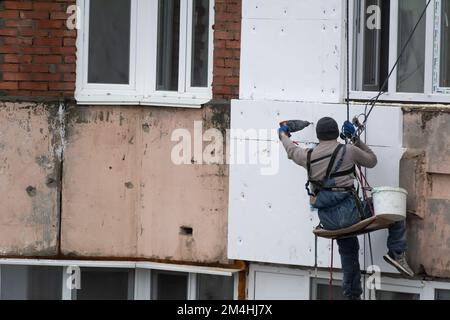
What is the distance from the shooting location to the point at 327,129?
1046 cm

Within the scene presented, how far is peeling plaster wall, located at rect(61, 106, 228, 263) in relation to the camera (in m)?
11.8

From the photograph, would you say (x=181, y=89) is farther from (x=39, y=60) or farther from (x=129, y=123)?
(x=39, y=60)

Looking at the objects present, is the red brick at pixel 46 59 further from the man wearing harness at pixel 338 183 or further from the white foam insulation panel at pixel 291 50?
the man wearing harness at pixel 338 183

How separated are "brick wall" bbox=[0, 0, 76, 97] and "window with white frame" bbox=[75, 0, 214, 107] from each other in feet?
0.48

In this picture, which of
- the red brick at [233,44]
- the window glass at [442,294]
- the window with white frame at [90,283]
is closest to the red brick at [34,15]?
the red brick at [233,44]

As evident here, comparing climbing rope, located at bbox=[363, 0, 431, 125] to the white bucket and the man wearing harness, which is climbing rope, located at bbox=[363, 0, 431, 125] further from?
the white bucket

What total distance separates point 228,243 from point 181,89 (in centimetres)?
156

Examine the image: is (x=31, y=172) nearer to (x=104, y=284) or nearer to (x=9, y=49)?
(x=9, y=49)

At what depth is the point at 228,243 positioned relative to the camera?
1155cm

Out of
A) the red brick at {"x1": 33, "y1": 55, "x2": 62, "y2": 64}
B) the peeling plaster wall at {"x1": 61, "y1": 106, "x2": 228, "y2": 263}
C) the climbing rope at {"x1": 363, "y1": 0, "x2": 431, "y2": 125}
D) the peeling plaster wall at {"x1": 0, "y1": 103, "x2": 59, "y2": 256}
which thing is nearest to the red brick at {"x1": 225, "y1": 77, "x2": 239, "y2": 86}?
the peeling plaster wall at {"x1": 61, "y1": 106, "x2": 228, "y2": 263}

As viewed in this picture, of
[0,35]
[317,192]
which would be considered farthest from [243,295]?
[0,35]

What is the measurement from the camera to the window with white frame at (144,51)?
39.0 feet

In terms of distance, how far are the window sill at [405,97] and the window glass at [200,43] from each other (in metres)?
1.54

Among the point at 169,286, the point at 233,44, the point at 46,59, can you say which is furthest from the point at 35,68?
the point at 169,286
